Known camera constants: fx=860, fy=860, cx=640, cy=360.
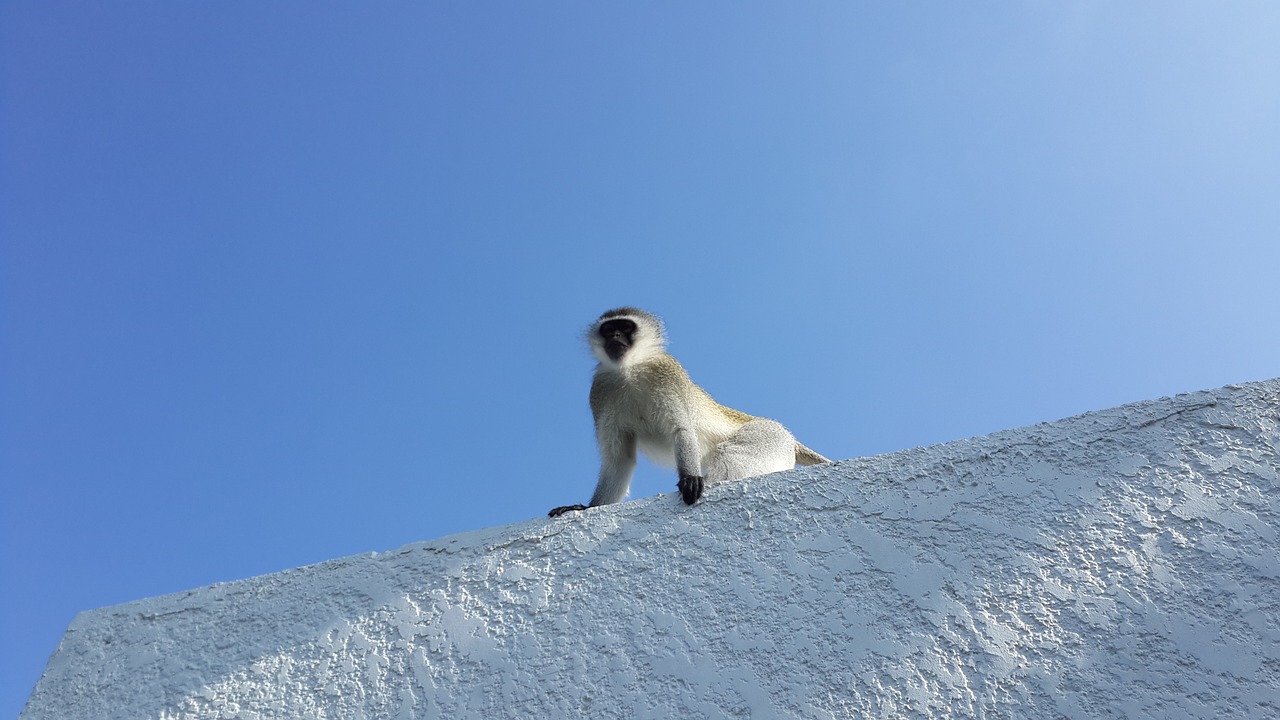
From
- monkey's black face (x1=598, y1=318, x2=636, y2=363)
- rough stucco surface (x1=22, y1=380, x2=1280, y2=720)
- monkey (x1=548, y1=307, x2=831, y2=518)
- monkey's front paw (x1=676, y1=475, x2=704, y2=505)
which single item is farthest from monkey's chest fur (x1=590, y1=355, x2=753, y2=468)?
rough stucco surface (x1=22, y1=380, x2=1280, y2=720)

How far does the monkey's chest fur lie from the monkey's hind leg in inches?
5.5

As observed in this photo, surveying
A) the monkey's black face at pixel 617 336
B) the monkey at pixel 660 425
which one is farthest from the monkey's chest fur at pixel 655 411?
the monkey's black face at pixel 617 336

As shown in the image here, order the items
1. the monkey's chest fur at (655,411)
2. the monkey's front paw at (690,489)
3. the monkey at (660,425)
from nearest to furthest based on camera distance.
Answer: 1. the monkey's front paw at (690,489)
2. the monkey at (660,425)
3. the monkey's chest fur at (655,411)

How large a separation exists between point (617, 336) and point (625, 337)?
7 centimetres

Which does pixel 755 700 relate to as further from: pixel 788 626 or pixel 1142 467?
pixel 1142 467

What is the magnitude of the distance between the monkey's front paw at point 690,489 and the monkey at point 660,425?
101cm

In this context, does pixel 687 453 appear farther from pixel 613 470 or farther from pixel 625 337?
pixel 625 337

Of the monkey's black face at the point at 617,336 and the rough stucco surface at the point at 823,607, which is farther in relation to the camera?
the monkey's black face at the point at 617,336

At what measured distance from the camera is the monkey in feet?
14.8

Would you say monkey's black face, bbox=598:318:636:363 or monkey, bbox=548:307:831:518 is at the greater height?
monkey's black face, bbox=598:318:636:363

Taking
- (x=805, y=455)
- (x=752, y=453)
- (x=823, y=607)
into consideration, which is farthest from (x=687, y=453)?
(x=823, y=607)

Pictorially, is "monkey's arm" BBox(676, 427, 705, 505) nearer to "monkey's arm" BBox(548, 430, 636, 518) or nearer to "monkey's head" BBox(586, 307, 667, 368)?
"monkey's arm" BBox(548, 430, 636, 518)

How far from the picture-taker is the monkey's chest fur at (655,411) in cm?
475

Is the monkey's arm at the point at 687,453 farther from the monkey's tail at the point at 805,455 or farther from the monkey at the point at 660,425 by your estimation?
the monkey's tail at the point at 805,455
